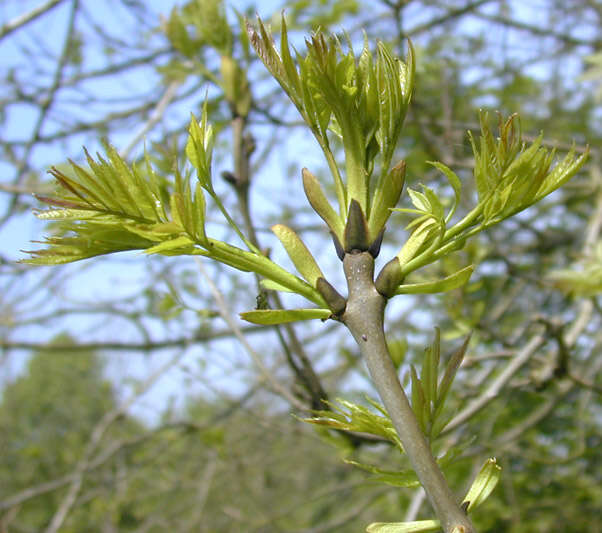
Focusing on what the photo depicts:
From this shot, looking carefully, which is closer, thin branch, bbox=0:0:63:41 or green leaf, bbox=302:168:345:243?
green leaf, bbox=302:168:345:243

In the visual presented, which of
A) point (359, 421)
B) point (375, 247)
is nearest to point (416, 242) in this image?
point (375, 247)

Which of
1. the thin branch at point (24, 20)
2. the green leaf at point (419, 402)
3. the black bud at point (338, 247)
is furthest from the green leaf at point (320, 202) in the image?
the thin branch at point (24, 20)

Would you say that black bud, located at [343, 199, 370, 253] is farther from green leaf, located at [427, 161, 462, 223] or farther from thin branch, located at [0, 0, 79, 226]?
thin branch, located at [0, 0, 79, 226]

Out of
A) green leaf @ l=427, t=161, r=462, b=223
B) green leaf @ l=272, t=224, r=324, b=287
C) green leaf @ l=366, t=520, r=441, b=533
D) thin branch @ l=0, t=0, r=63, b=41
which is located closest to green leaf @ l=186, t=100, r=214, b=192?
green leaf @ l=272, t=224, r=324, b=287

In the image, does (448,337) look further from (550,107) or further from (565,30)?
(565,30)

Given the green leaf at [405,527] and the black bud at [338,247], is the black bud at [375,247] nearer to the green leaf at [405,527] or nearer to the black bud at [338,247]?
the black bud at [338,247]

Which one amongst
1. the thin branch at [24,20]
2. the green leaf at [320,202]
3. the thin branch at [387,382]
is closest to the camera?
the thin branch at [387,382]
